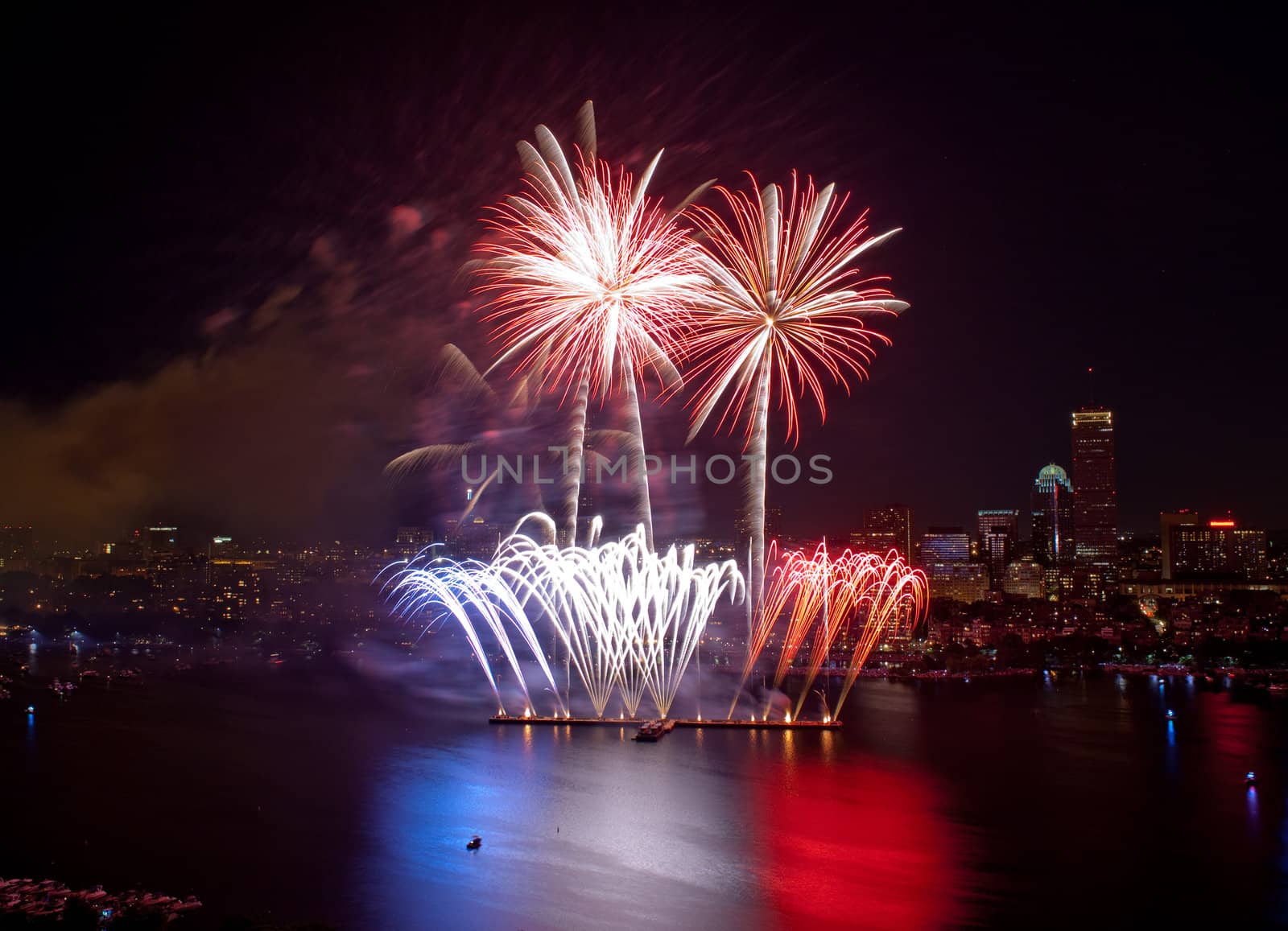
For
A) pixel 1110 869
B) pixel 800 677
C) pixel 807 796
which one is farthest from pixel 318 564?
pixel 1110 869

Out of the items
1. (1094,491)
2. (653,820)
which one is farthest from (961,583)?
(653,820)

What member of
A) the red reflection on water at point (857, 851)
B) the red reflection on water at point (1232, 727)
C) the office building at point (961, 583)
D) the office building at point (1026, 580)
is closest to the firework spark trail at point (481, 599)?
the red reflection on water at point (857, 851)

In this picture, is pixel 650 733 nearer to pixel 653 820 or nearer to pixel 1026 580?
pixel 653 820

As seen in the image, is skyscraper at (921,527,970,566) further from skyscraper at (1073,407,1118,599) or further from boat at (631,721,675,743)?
boat at (631,721,675,743)

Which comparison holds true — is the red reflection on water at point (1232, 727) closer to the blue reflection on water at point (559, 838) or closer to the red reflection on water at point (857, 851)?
the red reflection on water at point (857, 851)

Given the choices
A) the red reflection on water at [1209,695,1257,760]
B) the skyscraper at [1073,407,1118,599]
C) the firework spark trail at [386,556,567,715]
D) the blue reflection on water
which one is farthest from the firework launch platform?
the skyscraper at [1073,407,1118,599]

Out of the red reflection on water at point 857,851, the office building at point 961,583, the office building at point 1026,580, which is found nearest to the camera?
the red reflection on water at point 857,851
